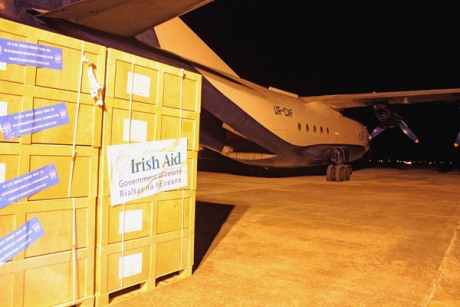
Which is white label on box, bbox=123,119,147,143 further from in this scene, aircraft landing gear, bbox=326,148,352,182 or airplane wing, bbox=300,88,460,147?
aircraft landing gear, bbox=326,148,352,182

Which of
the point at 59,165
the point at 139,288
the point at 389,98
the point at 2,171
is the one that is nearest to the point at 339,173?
the point at 389,98

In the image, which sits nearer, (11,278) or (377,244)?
(11,278)

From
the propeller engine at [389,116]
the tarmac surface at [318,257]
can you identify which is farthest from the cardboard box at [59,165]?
the propeller engine at [389,116]

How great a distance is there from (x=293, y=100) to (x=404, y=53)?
21.5 metres

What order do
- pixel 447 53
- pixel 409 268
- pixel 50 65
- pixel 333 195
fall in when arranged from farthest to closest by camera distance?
pixel 447 53
pixel 333 195
pixel 409 268
pixel 50 65

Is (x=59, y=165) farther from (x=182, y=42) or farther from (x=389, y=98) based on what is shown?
(x=389, y=98)

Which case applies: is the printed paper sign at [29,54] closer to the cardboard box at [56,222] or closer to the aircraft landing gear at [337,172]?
the cardboard box at [56,222]

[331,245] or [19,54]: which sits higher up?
[19,54]

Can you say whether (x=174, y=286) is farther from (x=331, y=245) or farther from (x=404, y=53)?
(x=404, y=53)

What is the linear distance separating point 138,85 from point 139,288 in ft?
7.04

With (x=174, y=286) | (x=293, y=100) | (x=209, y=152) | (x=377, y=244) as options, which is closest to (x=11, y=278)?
(x=174, y=286)

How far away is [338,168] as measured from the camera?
59.9ft

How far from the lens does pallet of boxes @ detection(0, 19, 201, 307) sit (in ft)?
10.0

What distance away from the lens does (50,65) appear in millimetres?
3248
